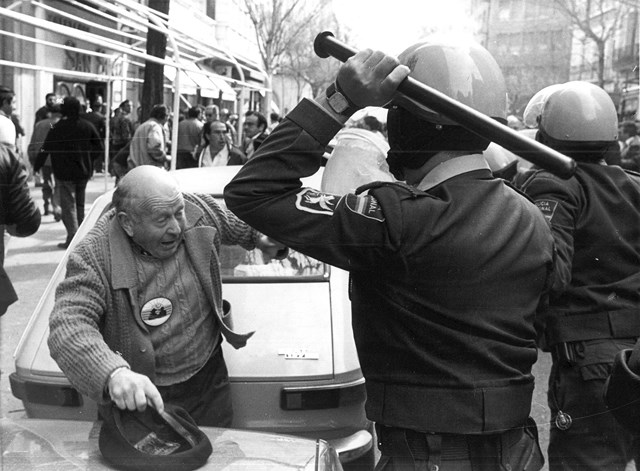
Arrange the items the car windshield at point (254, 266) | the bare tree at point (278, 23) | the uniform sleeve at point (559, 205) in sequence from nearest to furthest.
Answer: the bare tree at point (278, 23), the uniform sleeve at point (559, 205), the car windshield at point (254, 266)

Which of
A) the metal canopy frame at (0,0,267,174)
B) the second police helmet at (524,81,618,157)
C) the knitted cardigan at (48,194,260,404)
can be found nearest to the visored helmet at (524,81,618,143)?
the second police helmet at (524,81,618,157)

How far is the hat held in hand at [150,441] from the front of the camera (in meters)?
1.36

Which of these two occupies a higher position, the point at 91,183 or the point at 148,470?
the point at 91,183

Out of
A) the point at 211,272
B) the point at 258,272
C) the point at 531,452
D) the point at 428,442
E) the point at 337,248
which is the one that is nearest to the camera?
the point at 337,248

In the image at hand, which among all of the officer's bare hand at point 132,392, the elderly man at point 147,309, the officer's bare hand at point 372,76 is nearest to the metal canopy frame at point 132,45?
the elderly man at point 147,309

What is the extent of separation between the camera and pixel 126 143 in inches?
67.9

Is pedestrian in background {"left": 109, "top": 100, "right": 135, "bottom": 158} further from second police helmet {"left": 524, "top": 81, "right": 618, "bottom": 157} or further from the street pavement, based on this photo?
second police helmet {"left": 524, "top": 81, "right": 618, "bottom": 157}

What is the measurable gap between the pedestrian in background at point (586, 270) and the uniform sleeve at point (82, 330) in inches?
29.7

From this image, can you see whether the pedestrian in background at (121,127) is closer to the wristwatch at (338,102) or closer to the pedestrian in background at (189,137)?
the pedestrian in background at (189,137)

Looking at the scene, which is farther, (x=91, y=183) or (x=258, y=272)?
(x=258, y=272)

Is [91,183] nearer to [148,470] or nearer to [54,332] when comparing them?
[54,332]

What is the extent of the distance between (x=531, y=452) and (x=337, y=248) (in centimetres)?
52

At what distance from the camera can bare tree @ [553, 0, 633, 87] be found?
139 centimetres

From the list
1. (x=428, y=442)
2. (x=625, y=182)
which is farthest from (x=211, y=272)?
(x=625, y=182)
